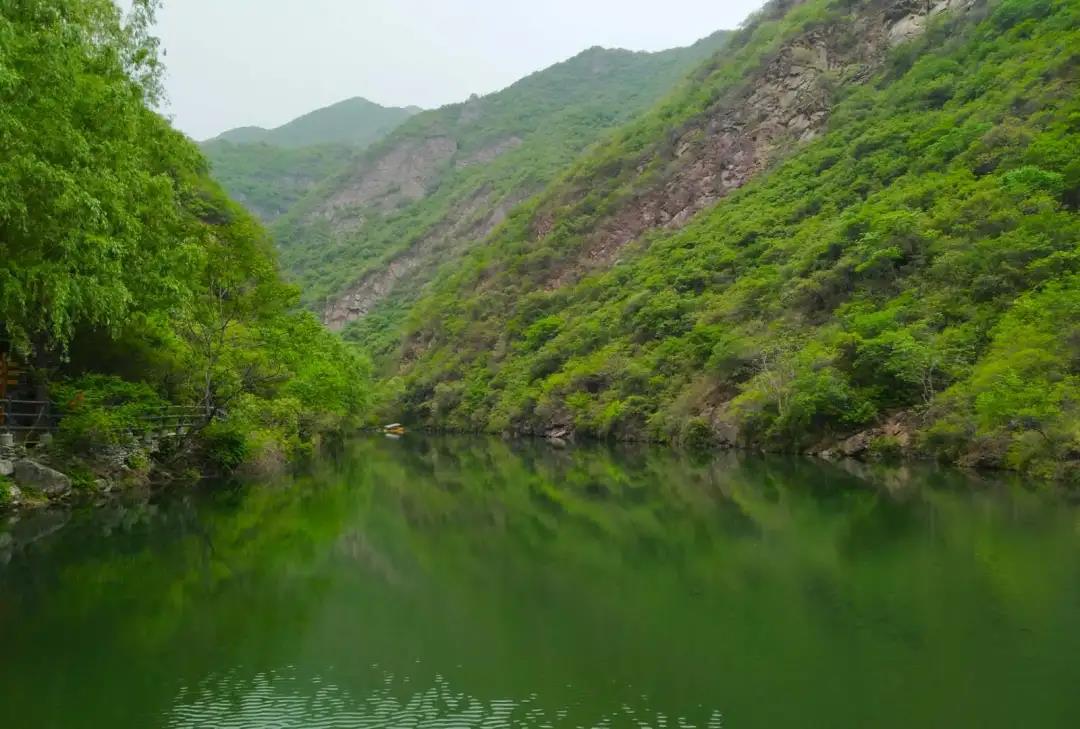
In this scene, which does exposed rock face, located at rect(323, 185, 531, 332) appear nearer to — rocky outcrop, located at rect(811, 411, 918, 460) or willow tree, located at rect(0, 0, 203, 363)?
rocky outcrop, located at rect(811, 411, 918, 460)

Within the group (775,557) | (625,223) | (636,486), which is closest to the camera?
(775,557)

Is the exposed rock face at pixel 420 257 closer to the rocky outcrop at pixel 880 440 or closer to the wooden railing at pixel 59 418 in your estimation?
the rocky outcrop at pixel 880 440

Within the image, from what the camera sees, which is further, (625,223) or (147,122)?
(625,223)

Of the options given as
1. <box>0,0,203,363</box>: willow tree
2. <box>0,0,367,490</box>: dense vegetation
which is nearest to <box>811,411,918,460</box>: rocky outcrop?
<box>0,0,367,490</box>: dense vegetation

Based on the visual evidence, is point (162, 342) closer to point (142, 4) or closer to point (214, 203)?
point (142, 4)

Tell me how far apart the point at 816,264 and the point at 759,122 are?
140 ft

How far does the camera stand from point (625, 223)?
99000 millimetres

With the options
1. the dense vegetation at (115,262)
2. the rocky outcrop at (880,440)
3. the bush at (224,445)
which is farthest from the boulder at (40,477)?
the rocky outcrop at (880,440)

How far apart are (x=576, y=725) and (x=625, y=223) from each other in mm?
92443

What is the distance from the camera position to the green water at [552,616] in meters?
9.75

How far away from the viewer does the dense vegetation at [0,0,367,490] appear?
1795cm

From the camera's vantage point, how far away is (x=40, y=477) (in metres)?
24.5

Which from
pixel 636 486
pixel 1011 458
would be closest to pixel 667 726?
pixel 636 486

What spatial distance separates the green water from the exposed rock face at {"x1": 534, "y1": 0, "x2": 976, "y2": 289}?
69.1 meters
